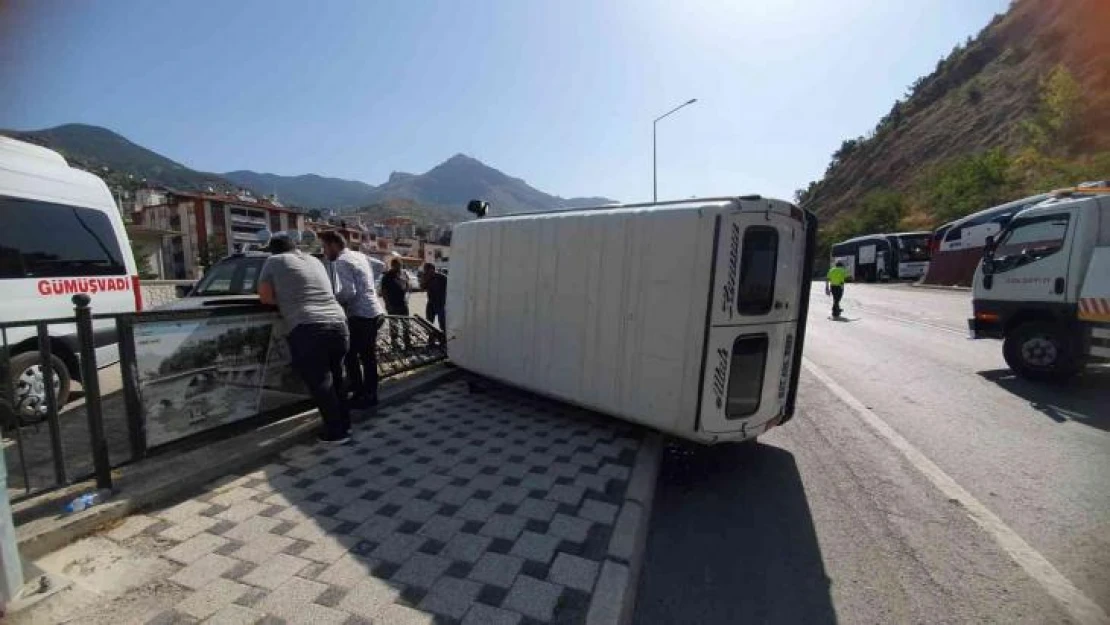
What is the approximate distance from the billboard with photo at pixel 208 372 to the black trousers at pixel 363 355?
602 millimetres

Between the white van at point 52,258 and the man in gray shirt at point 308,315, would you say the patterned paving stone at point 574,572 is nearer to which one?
the man in gray shirt at point 308,315

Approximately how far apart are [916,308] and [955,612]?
18.7 meters

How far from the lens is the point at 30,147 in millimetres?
5570

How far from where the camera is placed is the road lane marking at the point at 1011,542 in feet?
8.57

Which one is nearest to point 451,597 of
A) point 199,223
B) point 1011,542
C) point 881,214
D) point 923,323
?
point 1011,542

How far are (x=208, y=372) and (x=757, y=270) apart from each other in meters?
4.71

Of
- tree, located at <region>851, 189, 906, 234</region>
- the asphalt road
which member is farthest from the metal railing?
tree, located at <region>851, 189, 906, 234</region>

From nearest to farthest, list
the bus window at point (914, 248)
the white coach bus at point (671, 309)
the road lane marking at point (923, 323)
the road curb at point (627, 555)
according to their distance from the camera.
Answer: the road curb at point (627, 555)
the white coach bus at point (671, 309)
the road lane marking at point (923, 323)
the bus window at point (914, 248)

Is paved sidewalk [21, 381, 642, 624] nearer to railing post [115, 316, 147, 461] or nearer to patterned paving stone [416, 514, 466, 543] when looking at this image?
patterned paving stone [416, 514, 466, 543]

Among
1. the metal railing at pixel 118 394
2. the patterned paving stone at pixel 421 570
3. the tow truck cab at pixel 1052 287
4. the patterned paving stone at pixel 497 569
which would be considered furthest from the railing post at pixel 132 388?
the tow truck cab at pixel 1052 287

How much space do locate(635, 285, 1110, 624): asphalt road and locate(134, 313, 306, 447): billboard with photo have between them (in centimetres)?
381

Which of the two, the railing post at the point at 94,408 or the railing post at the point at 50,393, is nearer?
the railing post at the point at 50,393

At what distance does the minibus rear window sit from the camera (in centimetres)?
411

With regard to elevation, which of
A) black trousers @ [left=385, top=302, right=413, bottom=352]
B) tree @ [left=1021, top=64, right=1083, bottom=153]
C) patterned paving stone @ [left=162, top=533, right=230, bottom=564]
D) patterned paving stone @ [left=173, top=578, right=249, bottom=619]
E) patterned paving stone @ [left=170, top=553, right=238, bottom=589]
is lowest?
patterned paving stone @ [left=162, top=533, right=230, bottom=564]
